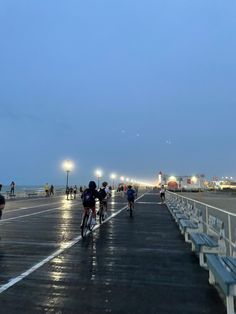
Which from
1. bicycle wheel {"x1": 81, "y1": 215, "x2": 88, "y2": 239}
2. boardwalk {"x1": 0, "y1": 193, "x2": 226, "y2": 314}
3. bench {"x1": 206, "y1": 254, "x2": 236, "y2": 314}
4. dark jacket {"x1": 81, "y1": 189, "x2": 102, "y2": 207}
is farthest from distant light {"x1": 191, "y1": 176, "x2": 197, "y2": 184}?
bench {"x1": 206, "y1": 254, "x2": 236, "y2": 314}

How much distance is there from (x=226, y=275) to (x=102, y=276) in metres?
3.12

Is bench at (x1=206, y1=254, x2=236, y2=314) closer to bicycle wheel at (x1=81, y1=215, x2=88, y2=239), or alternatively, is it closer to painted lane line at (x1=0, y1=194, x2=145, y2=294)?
painted lane line at (x1=0, y1=194, x2=145, y2=294)

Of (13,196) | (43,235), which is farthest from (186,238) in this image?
(13,196)

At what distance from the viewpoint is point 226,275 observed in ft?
17.9

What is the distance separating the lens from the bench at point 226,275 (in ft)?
16.6

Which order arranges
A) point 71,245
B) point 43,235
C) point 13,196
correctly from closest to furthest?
1. point 71,245
2. point 43,235
3. point 13,196

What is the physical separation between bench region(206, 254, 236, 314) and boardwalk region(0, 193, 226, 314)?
540mm

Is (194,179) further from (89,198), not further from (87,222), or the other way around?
(87,222)

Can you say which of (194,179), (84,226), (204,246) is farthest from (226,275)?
(194,179)

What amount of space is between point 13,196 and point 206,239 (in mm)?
46376

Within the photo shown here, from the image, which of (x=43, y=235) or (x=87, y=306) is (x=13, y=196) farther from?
(x=87, y=306)

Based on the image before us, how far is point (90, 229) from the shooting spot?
15.3m

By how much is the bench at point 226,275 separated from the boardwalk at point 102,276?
54 centimetres

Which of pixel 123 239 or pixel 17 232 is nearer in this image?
pixel 123 239
